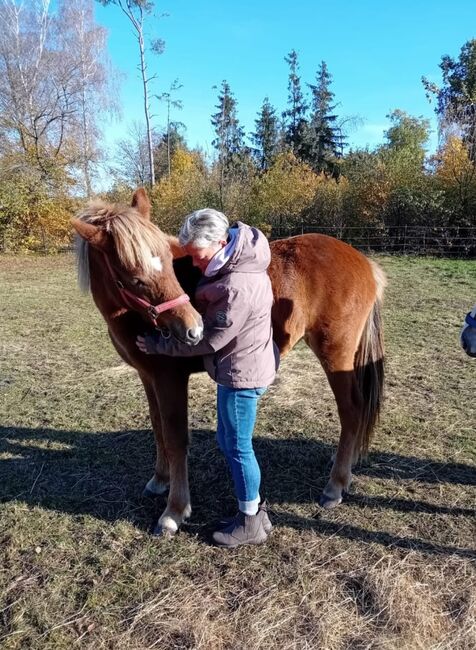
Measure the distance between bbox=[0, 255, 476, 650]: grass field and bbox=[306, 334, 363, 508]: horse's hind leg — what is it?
160mm

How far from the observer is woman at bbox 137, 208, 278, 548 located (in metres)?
2.20

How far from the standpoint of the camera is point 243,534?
8.42 feet

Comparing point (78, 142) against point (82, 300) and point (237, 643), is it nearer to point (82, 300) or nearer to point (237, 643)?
point (82, 300)

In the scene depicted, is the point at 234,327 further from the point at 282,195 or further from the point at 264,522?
the point at 282,195

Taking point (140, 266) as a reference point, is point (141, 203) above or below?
above

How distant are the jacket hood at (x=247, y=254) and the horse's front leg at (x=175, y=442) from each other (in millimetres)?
831

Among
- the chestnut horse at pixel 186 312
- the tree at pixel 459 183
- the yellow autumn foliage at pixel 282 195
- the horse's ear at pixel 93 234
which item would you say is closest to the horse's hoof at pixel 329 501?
the chestnut horse at pixel 186 312

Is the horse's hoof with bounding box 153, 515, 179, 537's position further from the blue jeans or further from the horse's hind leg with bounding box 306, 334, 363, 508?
the horse's hind leg with bounding box 306, 334, 363, 508

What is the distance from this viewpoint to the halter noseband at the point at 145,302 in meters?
2.31

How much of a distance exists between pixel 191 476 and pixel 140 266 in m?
1.69

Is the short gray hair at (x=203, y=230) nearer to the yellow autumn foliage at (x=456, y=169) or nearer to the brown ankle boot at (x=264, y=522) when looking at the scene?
the brown ankle boot at (x=264, y=522)

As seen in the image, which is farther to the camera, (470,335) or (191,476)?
(191,476)

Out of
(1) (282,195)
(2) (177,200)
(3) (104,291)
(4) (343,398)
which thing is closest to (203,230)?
(3) (104,291)

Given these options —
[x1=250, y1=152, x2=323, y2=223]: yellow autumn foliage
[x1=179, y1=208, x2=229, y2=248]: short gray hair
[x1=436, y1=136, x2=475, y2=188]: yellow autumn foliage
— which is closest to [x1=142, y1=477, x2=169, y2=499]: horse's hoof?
[x1=179, y1=208, x2=229, y2=248]: short gray hair
